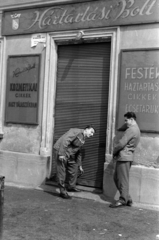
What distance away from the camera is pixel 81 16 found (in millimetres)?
7562

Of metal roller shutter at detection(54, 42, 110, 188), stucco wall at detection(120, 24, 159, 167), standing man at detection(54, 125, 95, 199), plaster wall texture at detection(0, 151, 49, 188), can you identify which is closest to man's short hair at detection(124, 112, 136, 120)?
stucco wall at detection(120, 24, 159, 167)

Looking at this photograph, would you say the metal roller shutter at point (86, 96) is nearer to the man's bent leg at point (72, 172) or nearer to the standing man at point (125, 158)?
the man's bent leg at point (72, 172)

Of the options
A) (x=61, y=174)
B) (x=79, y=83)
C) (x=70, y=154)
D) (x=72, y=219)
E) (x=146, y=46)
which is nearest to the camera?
(x=72, y=219)

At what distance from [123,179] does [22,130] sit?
10.1 ft

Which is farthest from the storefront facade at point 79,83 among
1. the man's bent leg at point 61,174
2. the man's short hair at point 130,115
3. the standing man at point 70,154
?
the man's bent leg at point 61,174

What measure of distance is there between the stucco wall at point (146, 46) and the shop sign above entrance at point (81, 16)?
17cm

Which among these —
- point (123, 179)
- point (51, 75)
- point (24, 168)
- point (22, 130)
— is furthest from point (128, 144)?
point (22, 130)

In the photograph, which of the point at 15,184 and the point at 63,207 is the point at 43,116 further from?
the point at 63,207

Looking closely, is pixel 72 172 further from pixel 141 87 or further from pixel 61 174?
pixel 141 87

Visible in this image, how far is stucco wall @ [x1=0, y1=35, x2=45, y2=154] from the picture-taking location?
8.05m

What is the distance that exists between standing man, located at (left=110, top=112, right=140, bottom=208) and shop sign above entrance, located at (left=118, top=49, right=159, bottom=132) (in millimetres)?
354

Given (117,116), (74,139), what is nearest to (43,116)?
(74,139)

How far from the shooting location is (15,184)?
8.13 m

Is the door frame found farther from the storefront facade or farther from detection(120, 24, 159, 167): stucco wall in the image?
detection(120, 24, 159, 167): stucco wall
